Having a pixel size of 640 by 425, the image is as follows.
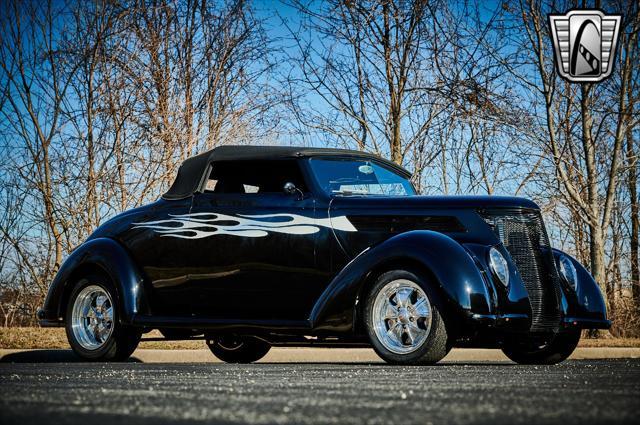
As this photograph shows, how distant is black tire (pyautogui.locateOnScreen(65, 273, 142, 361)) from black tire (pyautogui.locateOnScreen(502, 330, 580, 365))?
3494mm

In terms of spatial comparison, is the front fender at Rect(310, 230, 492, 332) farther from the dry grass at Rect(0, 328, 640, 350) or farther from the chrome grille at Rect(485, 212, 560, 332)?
the dry grass at Rect(0, 328, 640, 350)

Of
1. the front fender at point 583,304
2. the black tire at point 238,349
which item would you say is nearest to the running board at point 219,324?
the black tire at point 238,349

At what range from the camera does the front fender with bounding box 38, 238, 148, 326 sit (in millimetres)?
8867

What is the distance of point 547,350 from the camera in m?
8.66

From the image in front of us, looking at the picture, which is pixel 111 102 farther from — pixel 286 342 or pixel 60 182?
pixel 286 342

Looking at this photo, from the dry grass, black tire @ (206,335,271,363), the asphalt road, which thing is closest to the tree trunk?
the dry grass

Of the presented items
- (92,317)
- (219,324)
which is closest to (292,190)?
(219,324)

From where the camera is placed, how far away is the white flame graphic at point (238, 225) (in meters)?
8.08

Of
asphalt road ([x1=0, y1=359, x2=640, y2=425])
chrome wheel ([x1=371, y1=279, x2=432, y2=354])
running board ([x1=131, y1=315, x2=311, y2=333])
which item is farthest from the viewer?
running board ([x1=131, y1=315, x2=311, y2=333])

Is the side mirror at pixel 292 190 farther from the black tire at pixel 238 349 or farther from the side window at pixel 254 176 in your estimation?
the black tire at pixel 238 349

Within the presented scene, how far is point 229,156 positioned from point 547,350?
11.1 feet

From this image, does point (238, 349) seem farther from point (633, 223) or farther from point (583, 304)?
point (633, 223)

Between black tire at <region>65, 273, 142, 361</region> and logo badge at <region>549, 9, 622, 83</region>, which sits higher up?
logo badge at <region>549, 9, 622, 83</region>

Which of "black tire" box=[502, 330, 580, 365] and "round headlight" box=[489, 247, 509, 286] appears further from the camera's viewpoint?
"black tire" box=[502, 330, 580, 365]
